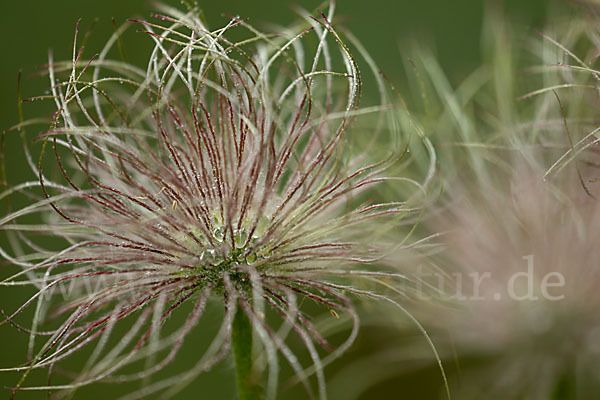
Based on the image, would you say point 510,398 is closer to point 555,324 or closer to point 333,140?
point 555,324

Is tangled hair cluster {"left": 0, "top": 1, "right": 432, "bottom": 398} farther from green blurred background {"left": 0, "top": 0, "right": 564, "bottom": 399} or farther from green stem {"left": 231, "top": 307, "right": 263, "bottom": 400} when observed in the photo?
green blurred background {"left": 0, "top": 0, "right": 564, "bottom": 399}

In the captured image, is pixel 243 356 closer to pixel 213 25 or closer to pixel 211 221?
pixel 211 221

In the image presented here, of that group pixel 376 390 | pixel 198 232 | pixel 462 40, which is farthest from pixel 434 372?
pixel 462 40

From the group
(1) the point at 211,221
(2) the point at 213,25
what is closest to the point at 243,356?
(1) the point at 211,221

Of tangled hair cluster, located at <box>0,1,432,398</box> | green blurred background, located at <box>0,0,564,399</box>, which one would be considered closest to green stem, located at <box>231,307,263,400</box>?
tangled hair cluster, located at <box>0,1,432,398</box>

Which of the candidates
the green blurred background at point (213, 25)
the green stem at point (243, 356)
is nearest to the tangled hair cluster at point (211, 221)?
the green stem at point (243, 356)

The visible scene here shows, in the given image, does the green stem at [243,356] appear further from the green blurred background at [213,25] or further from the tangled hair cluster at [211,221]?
the green blurred background at [213,25]
